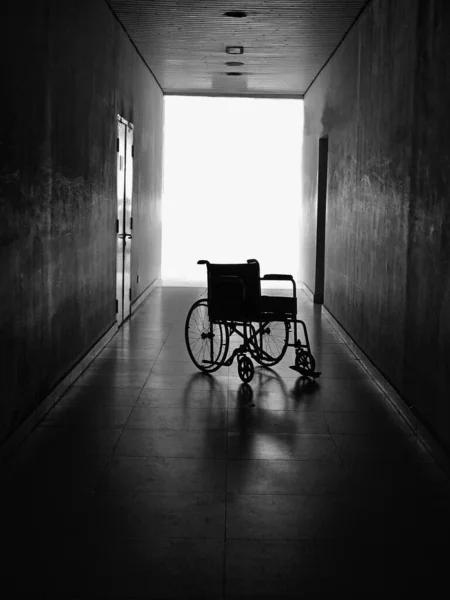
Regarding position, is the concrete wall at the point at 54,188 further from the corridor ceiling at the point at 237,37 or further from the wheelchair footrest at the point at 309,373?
the wheelchair footrest at the point at 309,373

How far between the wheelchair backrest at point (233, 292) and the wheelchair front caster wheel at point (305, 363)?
54 centimetres

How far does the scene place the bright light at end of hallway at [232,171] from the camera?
1830 centimetres

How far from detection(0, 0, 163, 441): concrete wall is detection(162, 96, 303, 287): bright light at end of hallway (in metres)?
10.0

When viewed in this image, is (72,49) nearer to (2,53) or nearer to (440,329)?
(2,53)

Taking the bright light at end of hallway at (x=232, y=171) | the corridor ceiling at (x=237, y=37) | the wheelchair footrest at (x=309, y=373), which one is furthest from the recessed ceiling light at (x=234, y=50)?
the bright light at end of hallway at (x=232, y=171)

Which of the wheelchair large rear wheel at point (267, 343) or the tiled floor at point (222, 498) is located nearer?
the tiled floor at point (222, 498)

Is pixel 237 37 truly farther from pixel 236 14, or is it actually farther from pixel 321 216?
pixel 321 216

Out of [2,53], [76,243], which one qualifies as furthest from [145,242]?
[2,53]

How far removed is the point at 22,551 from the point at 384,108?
4.21 metres

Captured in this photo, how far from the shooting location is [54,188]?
16.3ft

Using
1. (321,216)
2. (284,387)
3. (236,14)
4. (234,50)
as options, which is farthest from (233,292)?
(321,216)

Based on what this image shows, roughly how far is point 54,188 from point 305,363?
231cm

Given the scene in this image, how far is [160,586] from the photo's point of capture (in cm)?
268

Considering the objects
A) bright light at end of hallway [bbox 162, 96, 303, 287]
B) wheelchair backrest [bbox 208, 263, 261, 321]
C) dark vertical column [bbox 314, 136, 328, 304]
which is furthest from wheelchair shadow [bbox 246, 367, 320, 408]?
bright light at end of hallway [bbox 162, 96, 303, 287]
